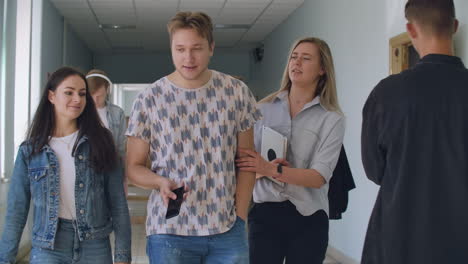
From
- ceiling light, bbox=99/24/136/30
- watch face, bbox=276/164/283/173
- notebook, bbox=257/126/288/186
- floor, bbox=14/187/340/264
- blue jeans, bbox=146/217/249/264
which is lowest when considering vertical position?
floor, bbox=14/187/340/264

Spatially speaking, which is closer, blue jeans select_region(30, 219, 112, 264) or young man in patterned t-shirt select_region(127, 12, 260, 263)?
young man in patterned t-shirt select_region(127, 12, 260, 263)

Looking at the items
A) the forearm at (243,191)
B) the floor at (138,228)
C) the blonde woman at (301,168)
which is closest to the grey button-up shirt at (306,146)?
the blonde woman at (301,168)

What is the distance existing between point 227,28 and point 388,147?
24.7 feet

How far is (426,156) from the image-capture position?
1.49 metres

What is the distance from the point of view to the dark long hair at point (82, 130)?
1.96 m

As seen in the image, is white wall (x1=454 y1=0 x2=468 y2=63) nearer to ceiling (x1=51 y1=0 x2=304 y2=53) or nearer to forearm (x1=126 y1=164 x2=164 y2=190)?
forearm (x1=126 y1=164 x2=164 y2=190)

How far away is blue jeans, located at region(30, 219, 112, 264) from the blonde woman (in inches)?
23.0

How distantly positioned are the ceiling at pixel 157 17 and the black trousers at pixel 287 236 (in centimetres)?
528

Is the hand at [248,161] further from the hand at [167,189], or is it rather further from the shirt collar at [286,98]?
the shirt collar at [286,98]

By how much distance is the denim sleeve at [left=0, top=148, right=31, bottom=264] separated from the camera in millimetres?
1869

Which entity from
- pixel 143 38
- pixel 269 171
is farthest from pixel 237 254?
pixel 143 38

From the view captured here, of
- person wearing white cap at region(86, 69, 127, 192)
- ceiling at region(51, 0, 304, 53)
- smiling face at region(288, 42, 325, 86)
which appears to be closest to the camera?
smiling face at region(288, 42, 325, 86)

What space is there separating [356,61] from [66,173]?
3587 millimetres

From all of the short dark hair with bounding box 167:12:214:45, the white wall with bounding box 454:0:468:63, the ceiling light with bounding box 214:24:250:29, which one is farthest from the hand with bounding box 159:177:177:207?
the ceiling light with bounding box 214:24:250:29
